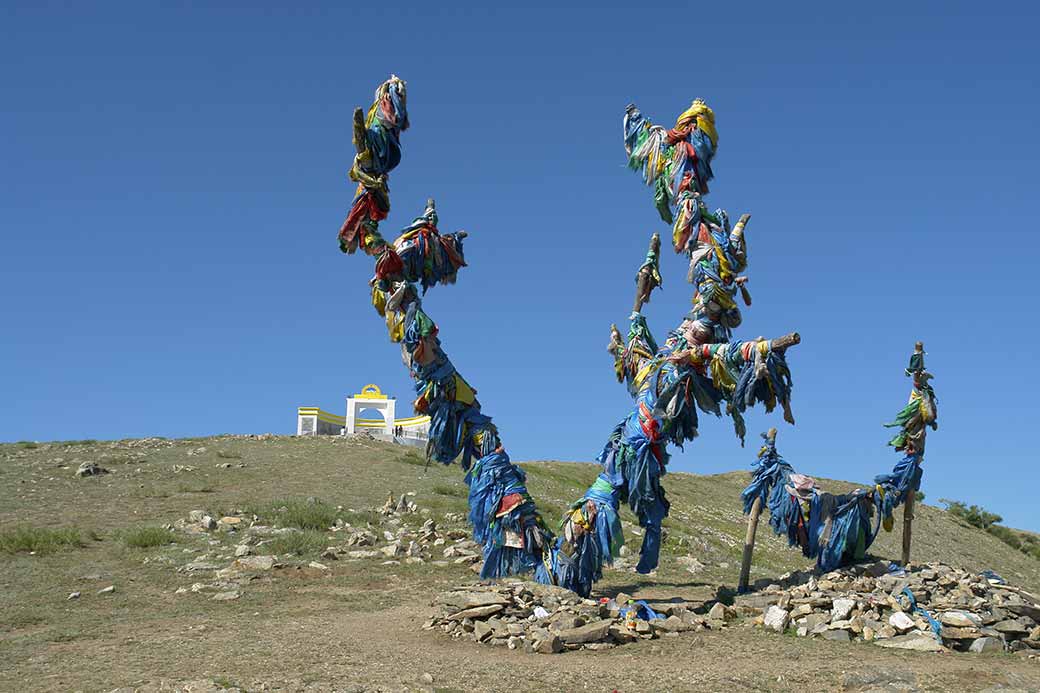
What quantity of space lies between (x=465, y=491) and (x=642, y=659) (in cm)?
1464

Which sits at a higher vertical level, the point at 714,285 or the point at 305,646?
the point at 714,285

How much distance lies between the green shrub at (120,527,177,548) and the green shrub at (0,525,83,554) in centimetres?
83

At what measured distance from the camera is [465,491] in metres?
24.5

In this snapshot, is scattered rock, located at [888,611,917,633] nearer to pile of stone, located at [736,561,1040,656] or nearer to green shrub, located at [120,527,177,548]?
pile of stone, located at [736,561,1040,656]

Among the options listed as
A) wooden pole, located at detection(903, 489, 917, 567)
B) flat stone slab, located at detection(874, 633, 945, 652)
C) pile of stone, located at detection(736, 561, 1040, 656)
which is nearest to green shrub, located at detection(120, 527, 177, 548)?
pile of stone, located at detection(736, 561, 1040, 656)

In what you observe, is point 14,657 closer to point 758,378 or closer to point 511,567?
point 511,567

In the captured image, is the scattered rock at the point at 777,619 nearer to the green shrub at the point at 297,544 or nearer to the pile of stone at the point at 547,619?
the pile of stone at the point at 547,619

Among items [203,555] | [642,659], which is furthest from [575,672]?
[203,555]

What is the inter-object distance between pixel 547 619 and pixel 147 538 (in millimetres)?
9322

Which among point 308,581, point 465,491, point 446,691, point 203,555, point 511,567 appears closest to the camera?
point 446,691

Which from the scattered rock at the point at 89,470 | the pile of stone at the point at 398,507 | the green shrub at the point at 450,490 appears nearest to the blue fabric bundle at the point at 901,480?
the pile of stone at the point at 398,507

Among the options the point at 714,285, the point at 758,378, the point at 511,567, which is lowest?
the point at 511,567

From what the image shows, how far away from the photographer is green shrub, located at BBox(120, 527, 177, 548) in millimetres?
16719

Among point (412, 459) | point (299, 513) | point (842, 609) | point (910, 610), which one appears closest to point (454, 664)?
point (842, 609)
